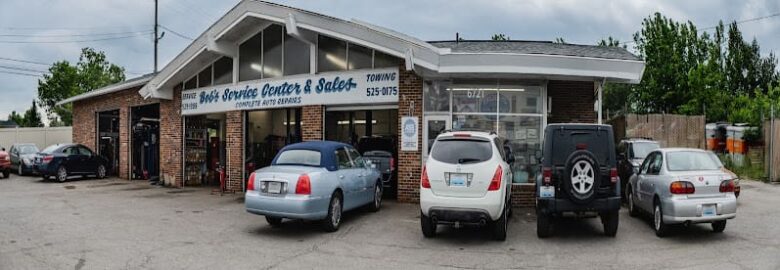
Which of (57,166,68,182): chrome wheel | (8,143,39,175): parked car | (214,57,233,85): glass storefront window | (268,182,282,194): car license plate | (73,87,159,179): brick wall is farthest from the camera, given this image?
(8,143,39,175): parked car

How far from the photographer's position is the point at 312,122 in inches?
548

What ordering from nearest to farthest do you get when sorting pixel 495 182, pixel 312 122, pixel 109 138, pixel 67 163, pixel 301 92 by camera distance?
pixel 495 182 → pixel 312 122 → pixel 301 92 → pixel 67 163 → pixel 109 138

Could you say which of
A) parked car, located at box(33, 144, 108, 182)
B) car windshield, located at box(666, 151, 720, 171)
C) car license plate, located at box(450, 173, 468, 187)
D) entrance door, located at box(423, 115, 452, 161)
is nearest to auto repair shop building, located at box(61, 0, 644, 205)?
entrance door, located at box(423, 115, 452, 161)

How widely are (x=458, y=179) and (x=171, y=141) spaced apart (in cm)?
1291

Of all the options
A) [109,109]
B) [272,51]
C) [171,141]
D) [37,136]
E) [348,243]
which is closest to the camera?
[348,243]

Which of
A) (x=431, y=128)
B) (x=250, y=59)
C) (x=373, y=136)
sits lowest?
(x=373, y=136)

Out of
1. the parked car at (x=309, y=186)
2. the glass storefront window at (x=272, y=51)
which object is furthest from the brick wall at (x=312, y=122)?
the parked car at (x=309, y=186)

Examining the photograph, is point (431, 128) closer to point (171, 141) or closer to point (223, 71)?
point (223, 71)

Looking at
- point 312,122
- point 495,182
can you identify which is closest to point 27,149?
point 312,122

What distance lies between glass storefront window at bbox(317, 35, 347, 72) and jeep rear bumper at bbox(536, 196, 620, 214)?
7.09 metres

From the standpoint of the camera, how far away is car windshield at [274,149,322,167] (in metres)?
9.39

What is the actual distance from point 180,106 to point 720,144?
21.2 meters

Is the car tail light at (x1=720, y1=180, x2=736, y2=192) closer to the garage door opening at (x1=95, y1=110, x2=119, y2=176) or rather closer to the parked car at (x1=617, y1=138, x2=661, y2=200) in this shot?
the parked car at (x1=617, y1=138, x2=661, y2=200)

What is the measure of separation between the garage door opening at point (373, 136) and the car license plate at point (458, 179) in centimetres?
516
